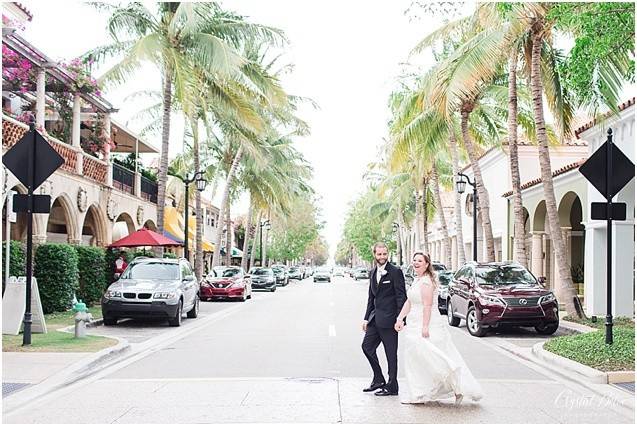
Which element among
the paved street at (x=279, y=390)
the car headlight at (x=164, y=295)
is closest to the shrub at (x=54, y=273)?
the car headlight at (x=164, y=295)

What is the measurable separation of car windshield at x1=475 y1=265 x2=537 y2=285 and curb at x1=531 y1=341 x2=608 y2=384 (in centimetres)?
442

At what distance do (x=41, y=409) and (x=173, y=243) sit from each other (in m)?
17.8

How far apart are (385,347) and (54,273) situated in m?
12.9

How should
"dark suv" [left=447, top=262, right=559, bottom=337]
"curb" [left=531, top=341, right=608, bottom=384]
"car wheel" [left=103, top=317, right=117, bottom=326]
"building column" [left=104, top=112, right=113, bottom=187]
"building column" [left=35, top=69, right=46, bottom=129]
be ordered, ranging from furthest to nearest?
"building column" [left=104, top=112, right=113, bottom=187] < "building column" [left=35, top=69, right=46, bottom=129] < "car wheel" [left=103, top=317, right=117, bottom=326] < "dark suv" [left=447, top=262, right=559, bottom=337] < "curb" [left=531, top=341, right=608, bottom=384]

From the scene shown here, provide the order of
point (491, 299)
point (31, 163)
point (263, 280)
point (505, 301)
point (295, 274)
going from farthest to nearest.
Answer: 1. point (295, 274)
2. point (263, 280)
3. point (491, 299)
4. point (505, 301)
5. point (31, 163)

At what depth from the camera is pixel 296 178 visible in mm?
55438

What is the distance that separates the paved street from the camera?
27.3 feet

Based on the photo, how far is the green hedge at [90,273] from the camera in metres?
22.8

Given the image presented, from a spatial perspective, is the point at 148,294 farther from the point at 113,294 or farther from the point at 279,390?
the point at 279,390

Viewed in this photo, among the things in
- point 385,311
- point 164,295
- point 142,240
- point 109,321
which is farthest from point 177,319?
point 385,311

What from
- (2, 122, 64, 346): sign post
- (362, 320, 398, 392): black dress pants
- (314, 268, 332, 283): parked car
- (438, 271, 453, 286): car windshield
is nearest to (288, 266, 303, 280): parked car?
(314, 268, 332, 283): parked car

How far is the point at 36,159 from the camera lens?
13.2 meters

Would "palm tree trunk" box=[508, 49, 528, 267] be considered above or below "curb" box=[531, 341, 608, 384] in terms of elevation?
above

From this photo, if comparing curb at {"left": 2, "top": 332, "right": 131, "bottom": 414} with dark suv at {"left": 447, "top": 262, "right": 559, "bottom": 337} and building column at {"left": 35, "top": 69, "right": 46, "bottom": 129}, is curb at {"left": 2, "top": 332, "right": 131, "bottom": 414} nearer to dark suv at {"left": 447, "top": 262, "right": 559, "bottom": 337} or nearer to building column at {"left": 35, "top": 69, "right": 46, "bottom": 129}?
dark suv at {"left": 447, "top": 262, "right": 559, "bottom": 337}
